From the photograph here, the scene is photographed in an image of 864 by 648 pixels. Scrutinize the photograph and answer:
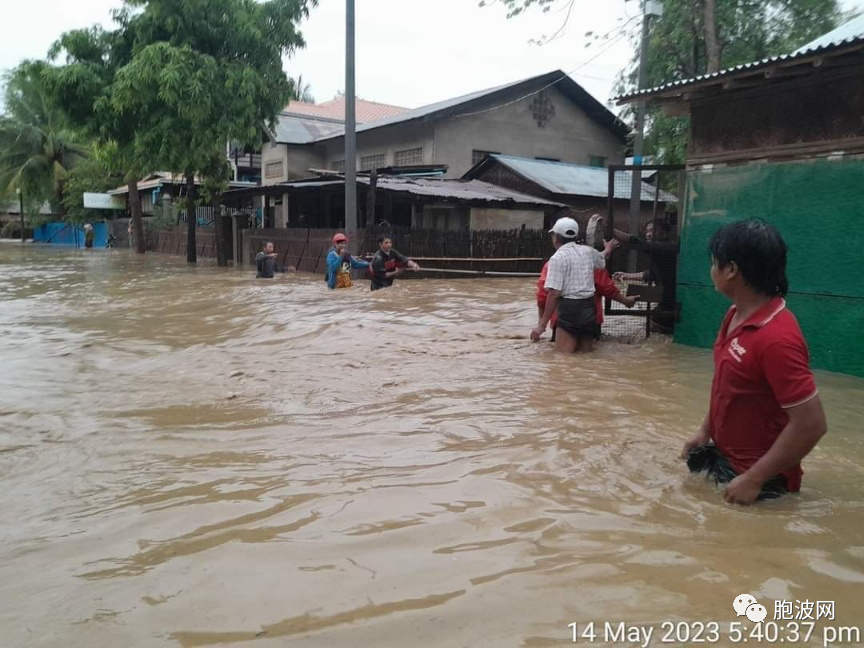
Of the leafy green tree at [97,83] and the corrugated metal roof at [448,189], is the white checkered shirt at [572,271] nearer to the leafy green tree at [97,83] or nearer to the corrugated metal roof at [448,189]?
the corrugated metal roof at [448,189]

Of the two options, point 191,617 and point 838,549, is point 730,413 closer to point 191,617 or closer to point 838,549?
point 838,549

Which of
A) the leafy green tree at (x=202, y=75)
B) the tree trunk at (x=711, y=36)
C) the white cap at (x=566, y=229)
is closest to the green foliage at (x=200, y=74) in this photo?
the leafy green tree at (x=202, y=75)

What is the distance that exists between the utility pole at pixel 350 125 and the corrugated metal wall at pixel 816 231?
9.27 m

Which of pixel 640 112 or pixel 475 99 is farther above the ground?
pixel 475 99

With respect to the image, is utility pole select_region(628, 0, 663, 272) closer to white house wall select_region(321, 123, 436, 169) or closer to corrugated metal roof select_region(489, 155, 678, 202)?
corrugated metal roof select_region(489, 155, 678, 202)

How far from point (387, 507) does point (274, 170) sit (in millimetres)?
26252

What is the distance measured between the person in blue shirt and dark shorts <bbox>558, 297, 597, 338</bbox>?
24.3 ft

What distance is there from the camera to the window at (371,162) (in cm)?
2505

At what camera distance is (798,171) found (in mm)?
6586

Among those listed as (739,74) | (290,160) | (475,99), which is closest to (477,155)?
(475,99)

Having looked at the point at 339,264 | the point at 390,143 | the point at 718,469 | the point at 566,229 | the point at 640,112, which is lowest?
the point at 718,469

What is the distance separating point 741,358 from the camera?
2773 millimetres

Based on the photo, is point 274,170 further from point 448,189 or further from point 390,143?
point 448,189

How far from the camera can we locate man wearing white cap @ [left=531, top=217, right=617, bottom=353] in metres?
6.65
